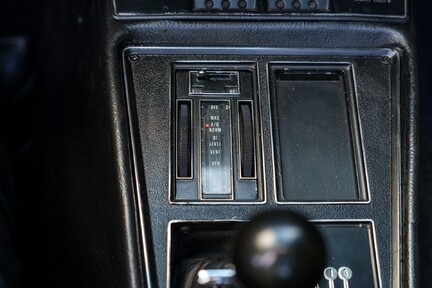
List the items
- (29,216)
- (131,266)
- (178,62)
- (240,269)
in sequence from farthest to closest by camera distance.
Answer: (29,216), (178,62), (131,266), (240,269)

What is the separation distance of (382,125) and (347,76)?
0.41 ft

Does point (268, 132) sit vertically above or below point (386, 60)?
below

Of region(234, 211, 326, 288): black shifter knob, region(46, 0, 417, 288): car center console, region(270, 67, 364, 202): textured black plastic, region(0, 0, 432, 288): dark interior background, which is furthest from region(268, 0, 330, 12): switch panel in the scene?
region(234, 211, 326, 288): black shifter knob

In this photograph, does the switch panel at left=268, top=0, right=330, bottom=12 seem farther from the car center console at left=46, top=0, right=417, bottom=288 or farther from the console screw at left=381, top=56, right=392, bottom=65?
the console screw at left=381, top=56, right=392, bottom=65

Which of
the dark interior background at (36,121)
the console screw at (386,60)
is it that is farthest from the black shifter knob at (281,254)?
the console screw at (386,60)

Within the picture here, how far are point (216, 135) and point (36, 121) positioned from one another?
2.05 feet

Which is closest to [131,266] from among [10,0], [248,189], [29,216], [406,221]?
[248,189]

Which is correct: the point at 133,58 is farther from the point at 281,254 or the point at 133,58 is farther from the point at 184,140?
the point at 281,254

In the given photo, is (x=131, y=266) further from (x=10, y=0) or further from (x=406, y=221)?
(x=10, y=0)

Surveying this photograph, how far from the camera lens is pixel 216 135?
1.40 m

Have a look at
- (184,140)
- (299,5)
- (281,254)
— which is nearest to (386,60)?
(299,5)

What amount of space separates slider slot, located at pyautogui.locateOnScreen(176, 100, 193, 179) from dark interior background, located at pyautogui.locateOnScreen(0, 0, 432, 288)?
0.30 m

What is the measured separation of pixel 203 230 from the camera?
1335mm

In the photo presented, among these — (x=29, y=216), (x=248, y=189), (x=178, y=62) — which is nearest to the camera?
(x=248, y=189)
